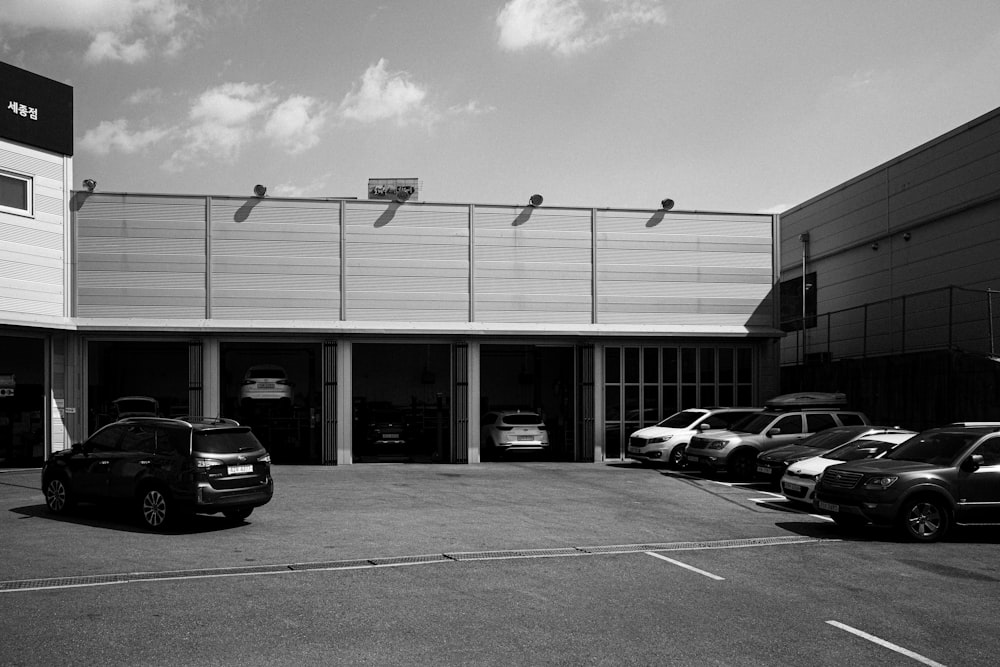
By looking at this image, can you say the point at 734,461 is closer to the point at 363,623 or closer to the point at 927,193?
the point at 927,193

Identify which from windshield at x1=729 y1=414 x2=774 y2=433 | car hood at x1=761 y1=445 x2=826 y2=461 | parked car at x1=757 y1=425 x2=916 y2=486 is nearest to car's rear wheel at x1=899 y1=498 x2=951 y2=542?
parked car at x1=757 y1=425 x2=916 y2=486

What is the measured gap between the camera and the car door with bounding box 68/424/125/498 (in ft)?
41.9

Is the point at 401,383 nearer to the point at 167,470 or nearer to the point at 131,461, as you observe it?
the point at 131,461

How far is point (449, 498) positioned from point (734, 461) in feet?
22.9

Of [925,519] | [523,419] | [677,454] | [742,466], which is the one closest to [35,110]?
[523,419]

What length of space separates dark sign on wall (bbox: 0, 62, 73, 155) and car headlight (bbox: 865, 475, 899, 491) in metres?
19.8

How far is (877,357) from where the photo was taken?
2289 cm

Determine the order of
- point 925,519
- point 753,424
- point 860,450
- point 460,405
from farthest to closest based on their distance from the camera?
1. point 460,405
2. point 753,424
3. point 860,450
4. point 925,519

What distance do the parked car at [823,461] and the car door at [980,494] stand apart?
232cm

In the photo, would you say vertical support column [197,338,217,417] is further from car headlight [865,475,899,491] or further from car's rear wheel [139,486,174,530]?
car headlight [865,475,899,491]

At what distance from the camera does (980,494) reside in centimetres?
1202

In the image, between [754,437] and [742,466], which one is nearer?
[742,466]

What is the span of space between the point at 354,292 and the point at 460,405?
4.22 meters

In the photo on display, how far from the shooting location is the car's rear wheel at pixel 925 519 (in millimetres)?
11773
